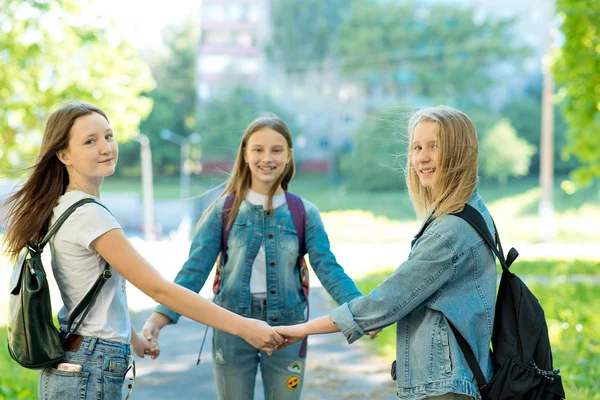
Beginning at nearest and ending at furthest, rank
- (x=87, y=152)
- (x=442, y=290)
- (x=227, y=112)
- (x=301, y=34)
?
1. (x=442, y=290)
2. (x=87, y=152)
3. (x=227, y=112)
4. (x=301, y=34)

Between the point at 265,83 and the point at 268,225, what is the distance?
52516 mm

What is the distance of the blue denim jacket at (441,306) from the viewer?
259cm

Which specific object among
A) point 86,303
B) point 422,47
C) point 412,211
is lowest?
point 86,303

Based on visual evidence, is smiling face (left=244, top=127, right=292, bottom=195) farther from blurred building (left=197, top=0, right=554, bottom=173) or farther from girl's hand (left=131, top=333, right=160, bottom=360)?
blurred building (left=197, top=0, right=554, bottom=173)

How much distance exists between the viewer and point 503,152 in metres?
48.9

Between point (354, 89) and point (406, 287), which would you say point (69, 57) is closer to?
point (406, 287)

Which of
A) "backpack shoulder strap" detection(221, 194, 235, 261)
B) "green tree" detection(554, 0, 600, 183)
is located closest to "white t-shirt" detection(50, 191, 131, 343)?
"backpack shoulder strap" detection(221, 194, 235, 261)

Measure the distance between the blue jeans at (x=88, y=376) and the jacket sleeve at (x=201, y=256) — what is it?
3.10 feet

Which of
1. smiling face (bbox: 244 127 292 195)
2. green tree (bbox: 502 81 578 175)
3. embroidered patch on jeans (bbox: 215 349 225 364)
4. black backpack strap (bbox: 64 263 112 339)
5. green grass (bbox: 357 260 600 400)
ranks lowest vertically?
green grass (bbox: 357 260 600 400)

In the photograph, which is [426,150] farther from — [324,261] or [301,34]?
[301,34]

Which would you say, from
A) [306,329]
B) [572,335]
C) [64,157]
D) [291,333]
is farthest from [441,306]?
[572,335]

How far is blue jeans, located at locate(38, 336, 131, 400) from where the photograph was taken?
2547 mm

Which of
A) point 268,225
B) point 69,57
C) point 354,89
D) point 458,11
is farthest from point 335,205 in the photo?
point 268,225

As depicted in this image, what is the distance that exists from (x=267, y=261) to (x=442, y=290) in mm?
1134
